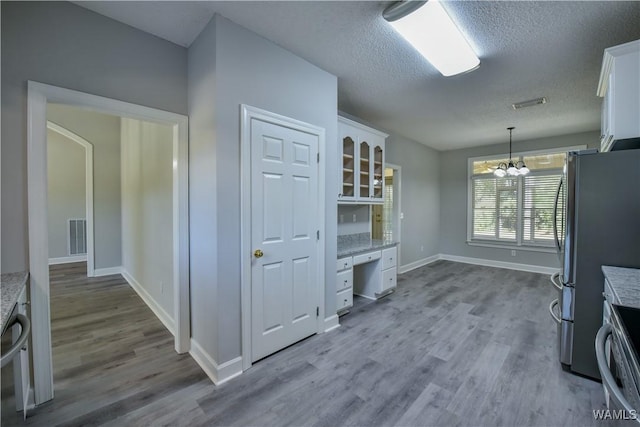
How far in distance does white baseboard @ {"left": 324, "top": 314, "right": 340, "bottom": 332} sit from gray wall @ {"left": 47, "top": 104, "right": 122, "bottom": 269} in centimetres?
457

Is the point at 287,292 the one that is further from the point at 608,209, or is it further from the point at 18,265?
the point at 608,209

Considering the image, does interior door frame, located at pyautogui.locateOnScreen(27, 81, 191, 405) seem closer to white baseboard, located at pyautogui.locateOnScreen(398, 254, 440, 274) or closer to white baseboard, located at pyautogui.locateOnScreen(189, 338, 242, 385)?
white baseboard, located at pyautogui.locateOnScreen(189, 338, 242, 385)

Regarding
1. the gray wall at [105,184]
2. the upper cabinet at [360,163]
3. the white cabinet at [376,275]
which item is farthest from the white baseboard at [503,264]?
the gray wall at [105,184]

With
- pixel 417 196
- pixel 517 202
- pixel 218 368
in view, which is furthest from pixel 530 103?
pixel 218 368

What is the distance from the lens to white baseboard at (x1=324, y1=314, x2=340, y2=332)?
9.57ft

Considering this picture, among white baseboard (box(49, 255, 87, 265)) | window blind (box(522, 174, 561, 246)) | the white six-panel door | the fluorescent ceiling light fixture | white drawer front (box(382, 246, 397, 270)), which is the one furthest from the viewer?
white baseboard (box(49, 255, 87, 265))

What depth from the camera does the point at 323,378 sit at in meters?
2.13

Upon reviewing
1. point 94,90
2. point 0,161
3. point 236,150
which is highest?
point 94,90

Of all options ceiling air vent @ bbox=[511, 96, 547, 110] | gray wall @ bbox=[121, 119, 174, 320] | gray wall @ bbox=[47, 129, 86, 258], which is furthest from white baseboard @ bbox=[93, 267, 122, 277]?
ceiling air vent @ bbox=[511, 96, 547, 110]

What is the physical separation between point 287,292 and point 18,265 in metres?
1.83

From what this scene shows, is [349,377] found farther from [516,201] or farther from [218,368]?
[516,201]

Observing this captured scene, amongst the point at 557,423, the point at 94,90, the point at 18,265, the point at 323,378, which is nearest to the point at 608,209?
the point at 557,423

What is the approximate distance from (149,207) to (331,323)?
2.76 m

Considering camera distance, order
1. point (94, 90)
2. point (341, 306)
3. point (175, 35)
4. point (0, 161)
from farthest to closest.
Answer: point (341, 306)
point (175, 35)
point (94, 90)
point (0, 161)
